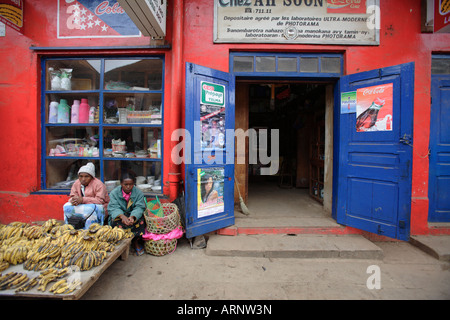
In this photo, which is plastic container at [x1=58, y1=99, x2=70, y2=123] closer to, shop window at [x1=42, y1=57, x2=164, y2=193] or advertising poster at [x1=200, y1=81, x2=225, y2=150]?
shop window at [x1=42, y1=57, x2=164, y2=193]

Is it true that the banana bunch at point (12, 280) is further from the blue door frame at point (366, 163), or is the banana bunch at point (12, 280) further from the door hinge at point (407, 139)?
the door hinge at point (407, 139)

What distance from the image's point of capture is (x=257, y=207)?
16.6 ft

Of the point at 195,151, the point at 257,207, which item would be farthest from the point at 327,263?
the point at 195,151

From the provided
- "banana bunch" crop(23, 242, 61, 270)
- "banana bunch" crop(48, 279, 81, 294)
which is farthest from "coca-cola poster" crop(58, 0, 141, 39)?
"banana bunch" crop(48, 279, 81, 294)

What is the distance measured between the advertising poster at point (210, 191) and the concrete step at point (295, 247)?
1.71ft

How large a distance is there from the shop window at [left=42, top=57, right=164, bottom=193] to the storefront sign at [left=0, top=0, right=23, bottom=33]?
0.72 metres

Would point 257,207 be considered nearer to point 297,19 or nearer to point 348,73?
point 348,73

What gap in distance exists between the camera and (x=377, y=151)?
3543 millimetres

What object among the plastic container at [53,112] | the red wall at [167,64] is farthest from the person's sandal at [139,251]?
the plastic container at [53,112]

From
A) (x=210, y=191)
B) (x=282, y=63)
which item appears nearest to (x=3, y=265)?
(x=210, y=191)

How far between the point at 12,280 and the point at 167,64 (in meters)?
3.74

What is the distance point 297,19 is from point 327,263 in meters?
4.24

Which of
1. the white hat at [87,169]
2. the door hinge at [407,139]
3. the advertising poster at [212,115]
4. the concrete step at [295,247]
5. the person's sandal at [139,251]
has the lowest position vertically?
the person's sandal at [139,251]

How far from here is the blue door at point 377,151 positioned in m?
3.31
